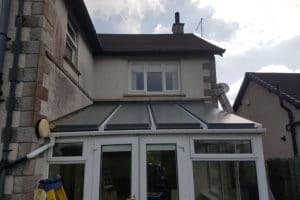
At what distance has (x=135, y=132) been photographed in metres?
6.35

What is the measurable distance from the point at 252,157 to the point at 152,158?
2.27 metres

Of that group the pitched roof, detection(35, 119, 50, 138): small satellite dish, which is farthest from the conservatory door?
the pitched roof

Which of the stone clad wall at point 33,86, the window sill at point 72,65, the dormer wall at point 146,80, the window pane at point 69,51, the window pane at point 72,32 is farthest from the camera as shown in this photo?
the dormer wall at point 146,80

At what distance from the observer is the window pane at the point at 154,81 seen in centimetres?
1155

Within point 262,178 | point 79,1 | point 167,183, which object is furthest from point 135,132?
point 79,1

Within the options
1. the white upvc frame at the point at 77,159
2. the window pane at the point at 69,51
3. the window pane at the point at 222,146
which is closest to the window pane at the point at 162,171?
the window pane at the point at 222,146

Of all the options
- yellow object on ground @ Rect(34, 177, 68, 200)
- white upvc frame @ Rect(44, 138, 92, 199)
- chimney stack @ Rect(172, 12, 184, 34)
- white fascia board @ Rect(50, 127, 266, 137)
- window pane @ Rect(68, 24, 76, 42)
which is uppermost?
→ chimney stack @ Rect(172, 12, 184, 34)

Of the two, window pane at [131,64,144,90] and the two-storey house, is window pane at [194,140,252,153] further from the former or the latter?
window pane at [131,64,144,90]

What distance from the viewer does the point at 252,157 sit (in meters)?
6.48

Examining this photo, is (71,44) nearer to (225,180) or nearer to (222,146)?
(222,146)

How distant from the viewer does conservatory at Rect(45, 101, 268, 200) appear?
20.5 ft

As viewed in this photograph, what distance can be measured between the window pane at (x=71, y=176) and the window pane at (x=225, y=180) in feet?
8.37

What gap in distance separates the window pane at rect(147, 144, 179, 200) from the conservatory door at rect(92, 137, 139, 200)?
387 millimetres

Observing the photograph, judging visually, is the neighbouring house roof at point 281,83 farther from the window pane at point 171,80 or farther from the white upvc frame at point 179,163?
the white upvc frame at point 179,163
